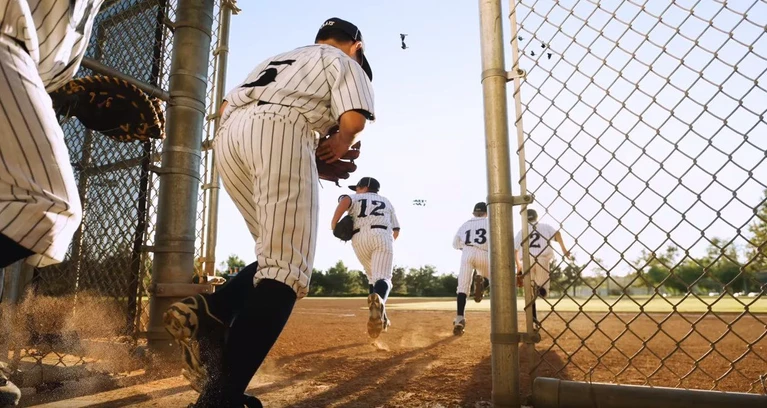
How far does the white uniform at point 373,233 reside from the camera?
215 inches

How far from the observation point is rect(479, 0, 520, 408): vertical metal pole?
5.12 feet

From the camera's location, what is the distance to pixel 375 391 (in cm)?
245

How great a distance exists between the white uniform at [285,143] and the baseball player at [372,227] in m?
3.52

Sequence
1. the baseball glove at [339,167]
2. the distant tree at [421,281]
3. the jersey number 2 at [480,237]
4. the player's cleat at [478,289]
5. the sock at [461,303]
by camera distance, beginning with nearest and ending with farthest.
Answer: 1. the baseball glove at [339,167]
2. the sock at [461,303]
3. the jersey number 2 at [480,237]
4. the player's cleat at [478,289]
5. the distant tree at [421,281]

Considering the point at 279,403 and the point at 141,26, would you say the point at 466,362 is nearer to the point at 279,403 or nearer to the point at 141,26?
the point at 279,403

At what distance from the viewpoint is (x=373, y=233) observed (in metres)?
5.57

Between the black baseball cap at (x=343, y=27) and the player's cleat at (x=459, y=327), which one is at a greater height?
the black baseball cap at (x=343, y=27)

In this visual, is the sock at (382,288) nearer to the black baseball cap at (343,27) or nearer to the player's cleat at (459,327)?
the player's cleat at (459,327)

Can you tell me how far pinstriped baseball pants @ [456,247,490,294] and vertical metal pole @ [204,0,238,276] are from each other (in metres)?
4.13

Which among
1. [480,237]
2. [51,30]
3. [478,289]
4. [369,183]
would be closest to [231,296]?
[51,30]

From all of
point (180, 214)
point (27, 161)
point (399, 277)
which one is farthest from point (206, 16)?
point (399, 277)

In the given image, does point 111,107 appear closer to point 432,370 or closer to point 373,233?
point 432,370

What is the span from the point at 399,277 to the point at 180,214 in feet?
195

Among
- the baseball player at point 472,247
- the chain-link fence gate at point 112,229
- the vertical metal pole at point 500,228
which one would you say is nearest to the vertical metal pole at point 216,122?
the chain-link fence gate at point 112,229
